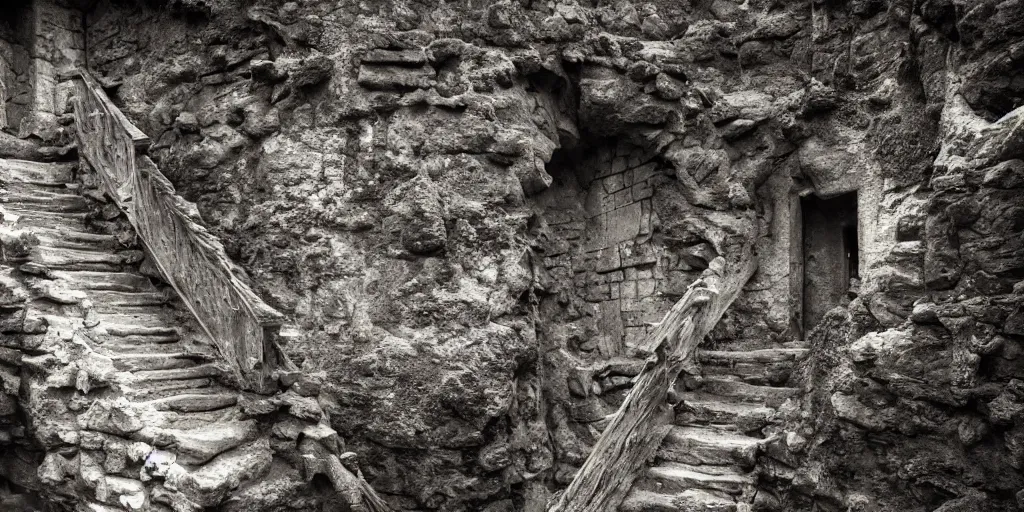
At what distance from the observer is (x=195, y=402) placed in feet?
20.5

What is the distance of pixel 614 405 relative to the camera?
8766mm

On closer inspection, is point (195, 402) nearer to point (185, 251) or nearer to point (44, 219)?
point (185, 251)

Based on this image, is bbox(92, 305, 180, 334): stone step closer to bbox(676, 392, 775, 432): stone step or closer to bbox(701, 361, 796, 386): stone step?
bbox(676, 392, 775, 432): stone step

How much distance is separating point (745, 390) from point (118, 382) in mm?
5498

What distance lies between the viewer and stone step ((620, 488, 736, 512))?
6.45m

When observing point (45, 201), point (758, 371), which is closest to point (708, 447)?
point (758, 371)

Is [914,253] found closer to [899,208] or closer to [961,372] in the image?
[899,208]

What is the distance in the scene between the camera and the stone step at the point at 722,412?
22.7 ft

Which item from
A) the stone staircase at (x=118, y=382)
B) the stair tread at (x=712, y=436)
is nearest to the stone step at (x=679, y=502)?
the stair tread at (x=712, y=436)

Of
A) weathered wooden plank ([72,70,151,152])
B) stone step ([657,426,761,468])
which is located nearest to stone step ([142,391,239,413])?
weathered wooden plank ([72,70,151,152])

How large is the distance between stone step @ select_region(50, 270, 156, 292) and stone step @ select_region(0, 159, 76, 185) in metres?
1.43

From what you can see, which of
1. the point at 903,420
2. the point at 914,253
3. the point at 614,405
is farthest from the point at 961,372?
the point at 614,405

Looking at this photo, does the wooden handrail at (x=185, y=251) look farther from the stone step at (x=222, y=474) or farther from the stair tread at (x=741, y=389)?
the stair tread at (x=741, y=389)

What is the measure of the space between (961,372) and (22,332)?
23.8ft
